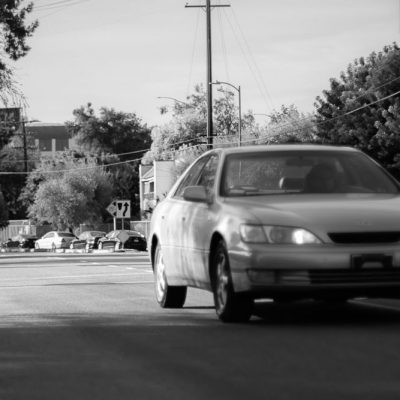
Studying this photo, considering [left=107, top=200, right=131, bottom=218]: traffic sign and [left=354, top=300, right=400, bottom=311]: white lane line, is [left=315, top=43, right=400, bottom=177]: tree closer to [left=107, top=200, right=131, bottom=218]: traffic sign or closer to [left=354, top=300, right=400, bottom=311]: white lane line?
[left=107, top=200, right=131, bottom=218]: traffic sign

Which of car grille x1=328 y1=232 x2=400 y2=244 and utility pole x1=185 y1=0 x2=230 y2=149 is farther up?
utility pole x1=185 y1=0 x2=230 y2=149

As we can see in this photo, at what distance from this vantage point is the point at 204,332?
10.5 meters

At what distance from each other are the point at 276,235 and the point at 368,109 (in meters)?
51.1

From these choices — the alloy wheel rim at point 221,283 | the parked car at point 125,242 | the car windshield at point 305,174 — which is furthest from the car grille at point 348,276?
the parked car at point 125,242

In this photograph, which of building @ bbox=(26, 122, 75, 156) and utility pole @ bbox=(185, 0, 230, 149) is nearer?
utility pole @ bbox=(185, 0, 230, 149)

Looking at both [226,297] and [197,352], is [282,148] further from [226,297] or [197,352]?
[197,352]

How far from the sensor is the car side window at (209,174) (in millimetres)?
12317

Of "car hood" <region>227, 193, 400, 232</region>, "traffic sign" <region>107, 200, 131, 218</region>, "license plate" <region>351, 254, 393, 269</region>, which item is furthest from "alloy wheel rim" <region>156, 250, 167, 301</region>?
"traffic sign" <region>107, 200, 131, 218</region>

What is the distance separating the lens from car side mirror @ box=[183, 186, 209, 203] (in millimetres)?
11844

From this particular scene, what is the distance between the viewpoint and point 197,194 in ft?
38.9

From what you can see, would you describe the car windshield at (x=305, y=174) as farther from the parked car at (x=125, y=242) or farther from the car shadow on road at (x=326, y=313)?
the parked car at (x=125, y=242)

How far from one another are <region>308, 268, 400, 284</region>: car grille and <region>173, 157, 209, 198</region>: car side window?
282 centimetres

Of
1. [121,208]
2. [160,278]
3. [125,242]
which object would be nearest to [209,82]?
[121,208]

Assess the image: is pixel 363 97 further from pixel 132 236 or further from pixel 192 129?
pixel 192 129
